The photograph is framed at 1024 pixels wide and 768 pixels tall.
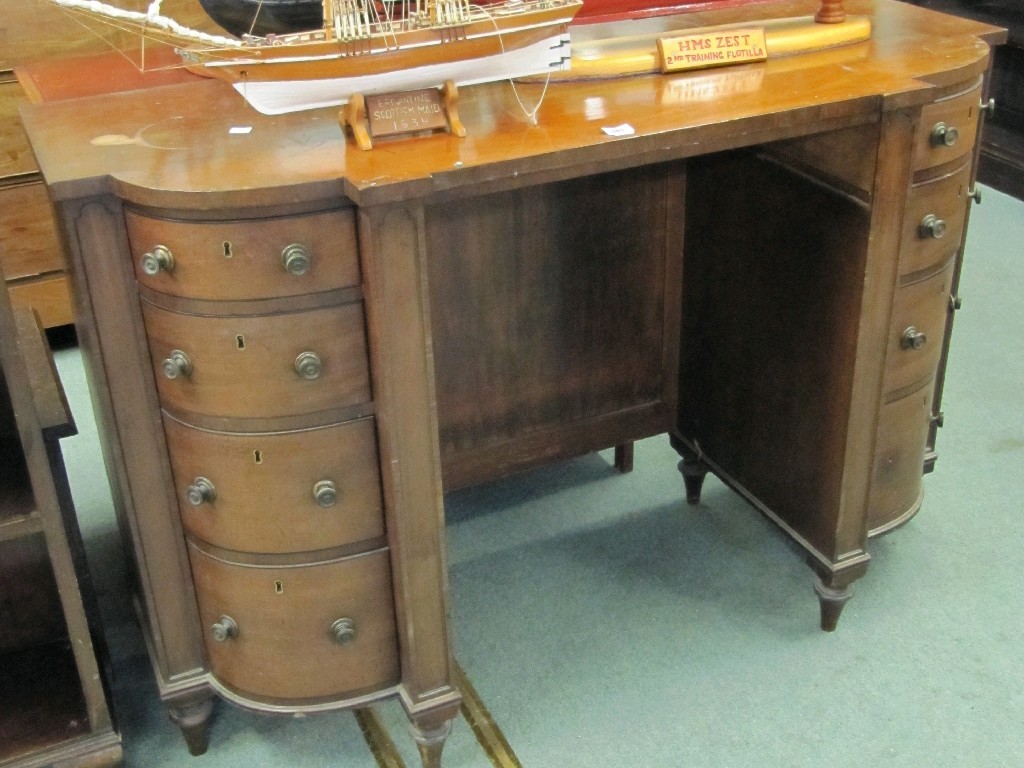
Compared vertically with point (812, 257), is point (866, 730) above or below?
below

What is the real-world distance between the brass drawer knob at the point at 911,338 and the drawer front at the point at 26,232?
1.95 m

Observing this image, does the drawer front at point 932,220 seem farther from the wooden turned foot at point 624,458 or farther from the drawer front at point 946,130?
the wooden turned foot at point 624,458

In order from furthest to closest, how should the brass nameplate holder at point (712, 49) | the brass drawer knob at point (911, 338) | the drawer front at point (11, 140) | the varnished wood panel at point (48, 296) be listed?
the varnished wood panel at point (48, 296), the drawer front at point (11, 140), the brass drawer knob at point (911, 338), the brass nameplate holder at point (712, 49)

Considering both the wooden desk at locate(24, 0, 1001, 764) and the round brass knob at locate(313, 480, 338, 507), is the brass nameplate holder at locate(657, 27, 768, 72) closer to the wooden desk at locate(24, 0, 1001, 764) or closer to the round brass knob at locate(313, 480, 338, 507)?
the wooden desk at locate(24, 0, 1001, 764)

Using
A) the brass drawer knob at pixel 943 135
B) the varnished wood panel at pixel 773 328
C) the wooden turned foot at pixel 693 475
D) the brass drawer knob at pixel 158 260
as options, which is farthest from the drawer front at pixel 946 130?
the brass drawer knob at pixel 158 260

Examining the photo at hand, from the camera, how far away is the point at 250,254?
1349 millimetres

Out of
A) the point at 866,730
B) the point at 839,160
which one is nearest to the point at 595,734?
the point at 866,730

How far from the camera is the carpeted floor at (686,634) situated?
1754 mm

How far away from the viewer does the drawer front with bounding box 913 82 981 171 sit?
5.37 feet

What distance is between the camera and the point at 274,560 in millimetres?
1549

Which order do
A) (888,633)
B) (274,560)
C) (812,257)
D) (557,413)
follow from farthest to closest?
(557,413) → (888,633) → (812,257) → (274,560)

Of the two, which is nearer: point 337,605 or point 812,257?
point 337,605

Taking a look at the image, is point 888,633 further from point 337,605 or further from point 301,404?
point 301,404

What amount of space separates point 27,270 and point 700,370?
1.70 meters
